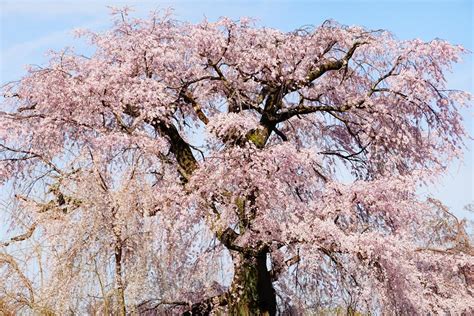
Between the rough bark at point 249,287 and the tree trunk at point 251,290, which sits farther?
the tree trunk at point 251,290

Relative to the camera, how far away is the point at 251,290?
12461 millimetres

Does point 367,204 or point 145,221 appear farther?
point 367,204

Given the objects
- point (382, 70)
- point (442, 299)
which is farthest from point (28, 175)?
point (442, 299)

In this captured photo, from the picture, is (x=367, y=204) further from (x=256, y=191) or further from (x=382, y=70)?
(x=382, y=70)

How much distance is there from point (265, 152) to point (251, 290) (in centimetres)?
262

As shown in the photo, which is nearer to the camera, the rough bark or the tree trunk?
the rough bark

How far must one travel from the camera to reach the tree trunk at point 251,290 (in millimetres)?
12377

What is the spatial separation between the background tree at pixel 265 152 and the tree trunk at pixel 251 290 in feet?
0.09

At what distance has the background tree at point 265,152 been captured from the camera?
11.5 metres

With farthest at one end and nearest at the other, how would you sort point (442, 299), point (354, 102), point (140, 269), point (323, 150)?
1. point (323, 150)
2. point (354, 102)
3. point (442, 299)
4. point (140, 269)

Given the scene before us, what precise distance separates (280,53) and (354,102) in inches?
72.2

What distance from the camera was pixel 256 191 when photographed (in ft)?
38.8

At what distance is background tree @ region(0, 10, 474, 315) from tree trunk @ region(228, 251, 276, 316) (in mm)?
26

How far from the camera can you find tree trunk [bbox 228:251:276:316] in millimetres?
12377
